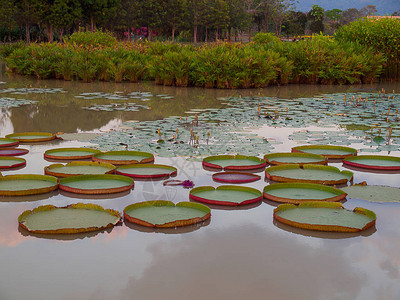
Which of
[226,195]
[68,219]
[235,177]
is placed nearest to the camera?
[68,219]

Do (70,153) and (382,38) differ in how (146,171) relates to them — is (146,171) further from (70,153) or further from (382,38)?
(382,38)

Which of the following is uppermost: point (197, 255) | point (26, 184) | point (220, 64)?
point (220, 64)

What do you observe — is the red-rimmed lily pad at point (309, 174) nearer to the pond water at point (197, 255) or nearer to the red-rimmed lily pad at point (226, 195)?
the pond water at point (197, 255)

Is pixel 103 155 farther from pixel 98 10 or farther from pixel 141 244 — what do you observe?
pixel 98 10

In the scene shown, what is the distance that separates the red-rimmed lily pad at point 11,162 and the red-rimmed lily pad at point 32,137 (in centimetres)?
100

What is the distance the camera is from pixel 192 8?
163ft

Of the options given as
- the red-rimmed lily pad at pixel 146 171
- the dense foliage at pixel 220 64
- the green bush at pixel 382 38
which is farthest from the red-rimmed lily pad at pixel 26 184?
the green bush at pixel 382 38

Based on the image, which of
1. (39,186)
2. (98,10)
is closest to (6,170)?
(39,186)

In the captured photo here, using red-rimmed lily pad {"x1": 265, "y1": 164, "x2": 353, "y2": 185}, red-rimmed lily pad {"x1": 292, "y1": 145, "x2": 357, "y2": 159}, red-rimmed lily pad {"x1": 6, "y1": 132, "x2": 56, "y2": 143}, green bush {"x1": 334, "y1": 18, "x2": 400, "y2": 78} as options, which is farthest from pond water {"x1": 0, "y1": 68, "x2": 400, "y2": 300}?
green bush {"x1": 334, "y1": 18, "x2": 400, "y2": 78}

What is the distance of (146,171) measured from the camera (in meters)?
4.59

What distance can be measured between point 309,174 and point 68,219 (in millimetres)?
2093

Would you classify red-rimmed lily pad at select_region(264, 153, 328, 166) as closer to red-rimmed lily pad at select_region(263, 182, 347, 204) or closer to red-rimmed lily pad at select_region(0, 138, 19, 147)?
red-rimmed lily pad at select_region(263, 182, 347, 204)

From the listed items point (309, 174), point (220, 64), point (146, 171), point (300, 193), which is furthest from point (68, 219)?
point (220, 64)

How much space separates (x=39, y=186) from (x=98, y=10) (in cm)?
3697
